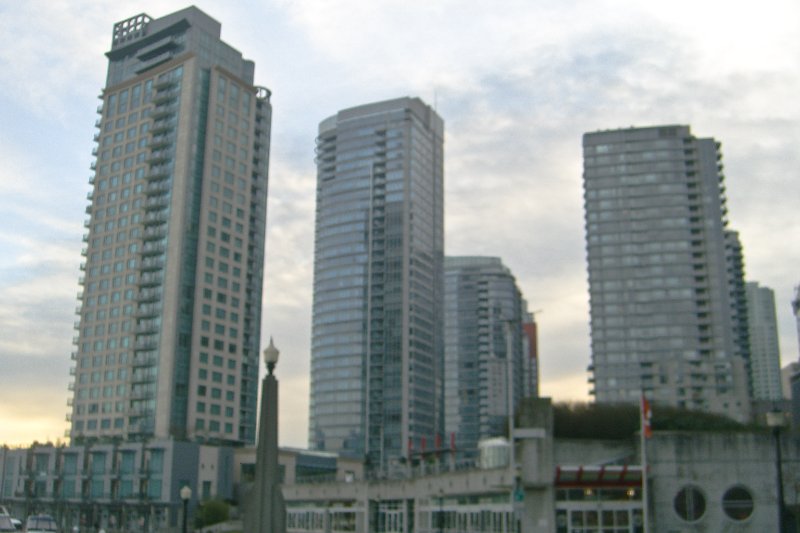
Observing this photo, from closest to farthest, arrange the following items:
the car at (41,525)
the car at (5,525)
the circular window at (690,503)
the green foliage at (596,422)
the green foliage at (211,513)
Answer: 1. the circular window at (690,503)
2. the car at (5,525)
3. the green foliage at (596,422)
4. the car at (41,525)
5. the green foliage at (211,513)

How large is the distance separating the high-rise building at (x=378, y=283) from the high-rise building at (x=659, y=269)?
4224 cm

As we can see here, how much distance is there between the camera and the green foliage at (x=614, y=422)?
169 ft

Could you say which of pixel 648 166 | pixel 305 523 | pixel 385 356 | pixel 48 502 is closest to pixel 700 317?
pixel 648 166

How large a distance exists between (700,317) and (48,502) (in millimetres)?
108189

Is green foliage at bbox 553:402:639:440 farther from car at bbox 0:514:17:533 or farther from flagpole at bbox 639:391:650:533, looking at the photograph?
car at bbox 0:514:17:533

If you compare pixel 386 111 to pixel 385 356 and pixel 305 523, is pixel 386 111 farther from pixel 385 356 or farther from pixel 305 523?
pixel 305 523

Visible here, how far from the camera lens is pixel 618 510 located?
142 ft

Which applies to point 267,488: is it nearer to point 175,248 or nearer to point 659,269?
point 175,248

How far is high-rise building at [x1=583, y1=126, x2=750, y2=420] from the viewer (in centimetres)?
14512

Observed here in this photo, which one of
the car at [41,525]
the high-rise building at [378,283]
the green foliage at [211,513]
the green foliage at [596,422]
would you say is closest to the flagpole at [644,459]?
the green foliage at [596,422]

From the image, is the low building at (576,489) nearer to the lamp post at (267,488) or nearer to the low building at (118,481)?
the lamp post at (267,488)

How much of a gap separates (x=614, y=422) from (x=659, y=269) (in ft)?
344

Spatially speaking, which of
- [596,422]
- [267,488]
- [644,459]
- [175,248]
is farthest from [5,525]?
[175,248]

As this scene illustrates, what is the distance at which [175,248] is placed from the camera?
383 ft
